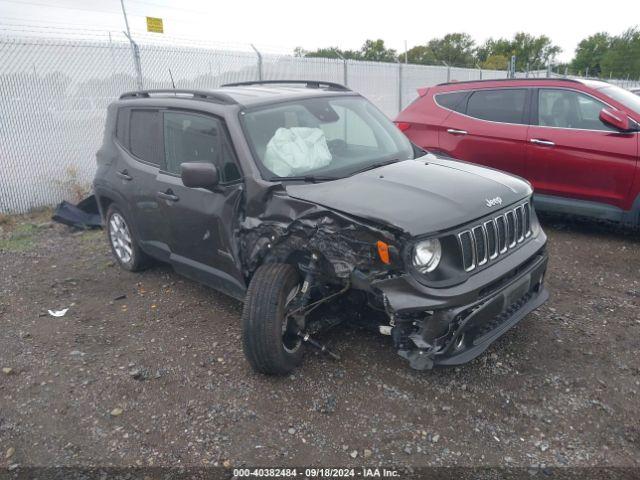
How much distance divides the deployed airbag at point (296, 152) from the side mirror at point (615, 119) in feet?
11.3

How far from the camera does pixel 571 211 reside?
5.98m

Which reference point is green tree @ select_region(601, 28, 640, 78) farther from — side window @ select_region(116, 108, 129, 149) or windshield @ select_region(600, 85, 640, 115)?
side window @ select_region(116, 108, 129, 149)

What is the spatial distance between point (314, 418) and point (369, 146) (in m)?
2.25

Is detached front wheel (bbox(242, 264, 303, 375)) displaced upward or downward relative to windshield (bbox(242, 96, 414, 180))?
downward

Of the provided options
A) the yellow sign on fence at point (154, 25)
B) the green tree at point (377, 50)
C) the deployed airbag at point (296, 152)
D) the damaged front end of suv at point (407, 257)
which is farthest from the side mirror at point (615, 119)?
the green tree at point (377, 50)

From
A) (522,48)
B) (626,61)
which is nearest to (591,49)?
(522,48)

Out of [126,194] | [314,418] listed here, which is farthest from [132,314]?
[314,418]

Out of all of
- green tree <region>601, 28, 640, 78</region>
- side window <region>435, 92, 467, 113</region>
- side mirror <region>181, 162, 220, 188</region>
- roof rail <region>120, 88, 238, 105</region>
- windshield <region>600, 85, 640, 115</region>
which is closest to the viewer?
side mirror <region>181, 162, 220, 188</region>

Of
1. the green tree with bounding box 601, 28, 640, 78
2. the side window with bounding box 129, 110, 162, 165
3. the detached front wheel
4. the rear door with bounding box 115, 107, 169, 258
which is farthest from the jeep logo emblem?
the green tree with bounding box 601, 28, 640, 78

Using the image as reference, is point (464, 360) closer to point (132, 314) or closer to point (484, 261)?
point (484, 261)

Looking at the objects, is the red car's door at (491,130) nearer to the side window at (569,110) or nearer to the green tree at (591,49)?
the side window at (569,110)

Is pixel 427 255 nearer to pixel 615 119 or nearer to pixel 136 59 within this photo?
pixel 615 119

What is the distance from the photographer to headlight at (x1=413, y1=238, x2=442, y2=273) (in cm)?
300

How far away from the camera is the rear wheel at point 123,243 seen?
5.35m
